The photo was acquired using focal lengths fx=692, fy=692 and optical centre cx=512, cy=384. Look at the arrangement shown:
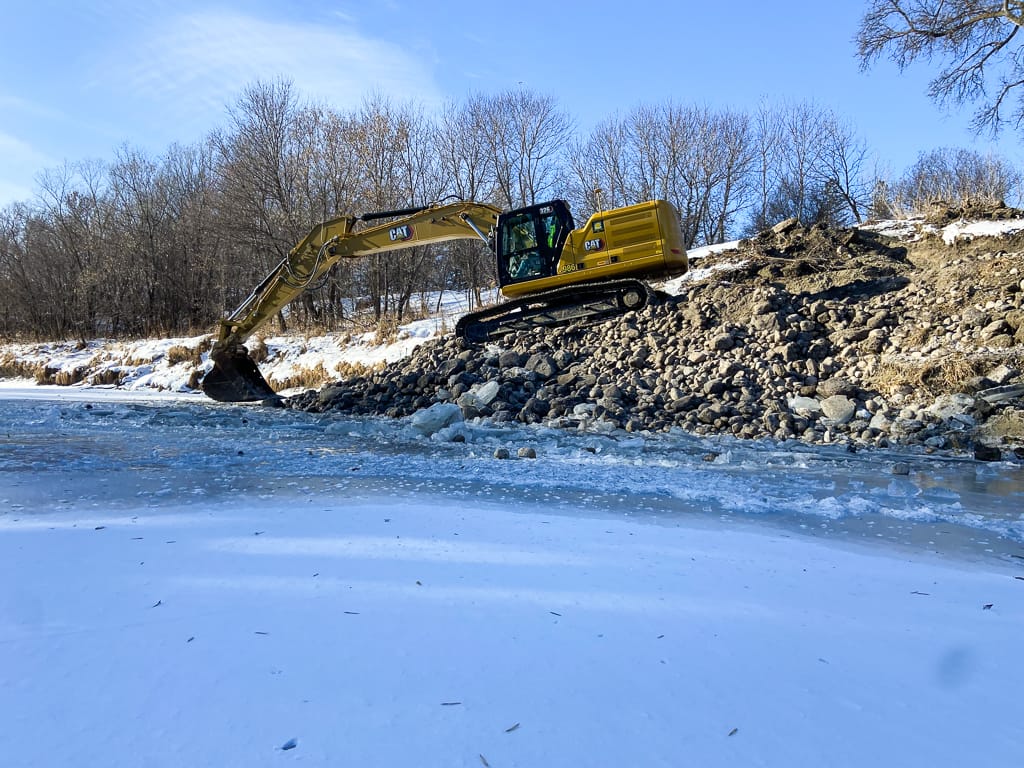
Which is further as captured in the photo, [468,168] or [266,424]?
[468,168]

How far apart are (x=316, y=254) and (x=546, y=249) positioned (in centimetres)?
527

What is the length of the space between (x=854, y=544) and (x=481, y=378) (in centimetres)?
918

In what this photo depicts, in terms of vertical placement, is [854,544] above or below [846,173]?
below

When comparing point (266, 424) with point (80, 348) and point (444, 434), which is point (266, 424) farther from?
point (80, 348)

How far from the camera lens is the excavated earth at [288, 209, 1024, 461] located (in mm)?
9734

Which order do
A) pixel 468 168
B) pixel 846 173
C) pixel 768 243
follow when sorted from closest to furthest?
1. pixel 768 243
2. pixel 468 168
3. pixel 846 173

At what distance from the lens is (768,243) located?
15.4 m

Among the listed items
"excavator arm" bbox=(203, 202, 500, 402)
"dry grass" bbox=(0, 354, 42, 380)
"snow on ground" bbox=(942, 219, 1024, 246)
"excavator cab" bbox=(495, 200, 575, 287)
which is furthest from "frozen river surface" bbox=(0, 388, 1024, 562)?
"dry grass" bbox=(0, 354, 42, 380)

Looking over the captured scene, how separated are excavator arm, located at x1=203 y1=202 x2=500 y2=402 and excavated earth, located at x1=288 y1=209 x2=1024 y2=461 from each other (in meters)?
1.52

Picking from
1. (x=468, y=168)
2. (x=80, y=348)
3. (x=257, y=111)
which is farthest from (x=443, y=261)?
(x=80, y=348)

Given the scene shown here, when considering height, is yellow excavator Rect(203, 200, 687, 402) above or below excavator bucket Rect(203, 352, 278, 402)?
above

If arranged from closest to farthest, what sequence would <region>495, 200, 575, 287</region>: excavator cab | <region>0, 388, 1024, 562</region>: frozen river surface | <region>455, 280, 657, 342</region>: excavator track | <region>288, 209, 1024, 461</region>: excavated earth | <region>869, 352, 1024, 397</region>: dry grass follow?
<region>0, 388, 1024, 562</region>: frozen river surface → <region>288, 209, 1024, 461</region>: excavated earth → <region>869, 352, 1024, 397</region>: dry grass → <region>495, 200, 575, 287</region>: excavator cab → <region>455, 280, 657, 342</region>: excavator track

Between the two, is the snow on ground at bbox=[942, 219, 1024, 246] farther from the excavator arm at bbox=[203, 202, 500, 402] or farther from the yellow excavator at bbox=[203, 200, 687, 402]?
the excavator arm at bbox=[203, 202, 500, 402]

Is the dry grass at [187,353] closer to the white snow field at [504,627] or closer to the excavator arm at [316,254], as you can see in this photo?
the excavator arm at [316,254]
